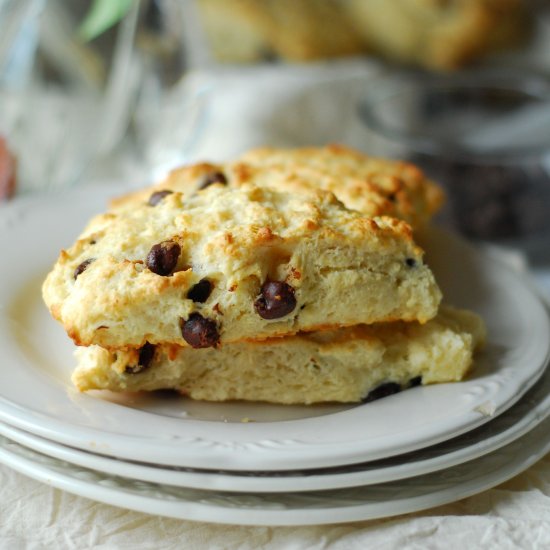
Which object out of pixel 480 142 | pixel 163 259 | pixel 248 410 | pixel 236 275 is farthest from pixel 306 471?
pixel 480 142

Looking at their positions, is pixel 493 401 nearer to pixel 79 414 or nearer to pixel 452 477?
pixel 452 477

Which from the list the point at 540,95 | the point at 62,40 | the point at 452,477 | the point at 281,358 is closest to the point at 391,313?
the point at 281,358

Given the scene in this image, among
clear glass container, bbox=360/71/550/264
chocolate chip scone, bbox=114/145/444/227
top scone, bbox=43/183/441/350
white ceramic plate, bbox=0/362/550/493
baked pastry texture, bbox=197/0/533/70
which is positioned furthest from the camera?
Answer: baked pastry texture, bbox=197/0/533/70

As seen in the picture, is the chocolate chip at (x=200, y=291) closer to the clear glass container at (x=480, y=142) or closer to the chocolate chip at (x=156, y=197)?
the chocolate chip at (x=156, y=197)

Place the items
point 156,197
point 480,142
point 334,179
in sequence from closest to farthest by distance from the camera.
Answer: point 156,197 → point 334,179 → point 480,142

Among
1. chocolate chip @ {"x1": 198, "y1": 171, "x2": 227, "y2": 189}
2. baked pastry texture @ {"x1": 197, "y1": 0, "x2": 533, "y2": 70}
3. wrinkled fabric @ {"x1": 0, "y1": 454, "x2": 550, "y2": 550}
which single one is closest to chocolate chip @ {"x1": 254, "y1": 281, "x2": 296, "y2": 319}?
wrinkled fabric @ {"x1": 0, "y1": 454, "x2": 550, "y2": 550}

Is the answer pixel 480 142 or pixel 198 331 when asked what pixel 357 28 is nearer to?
pixel 480 142

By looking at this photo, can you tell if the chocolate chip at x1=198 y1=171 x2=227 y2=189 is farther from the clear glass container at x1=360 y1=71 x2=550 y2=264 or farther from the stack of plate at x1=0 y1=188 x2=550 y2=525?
the clear glass container at x1=360 y1=71 x2=550 y2=264
